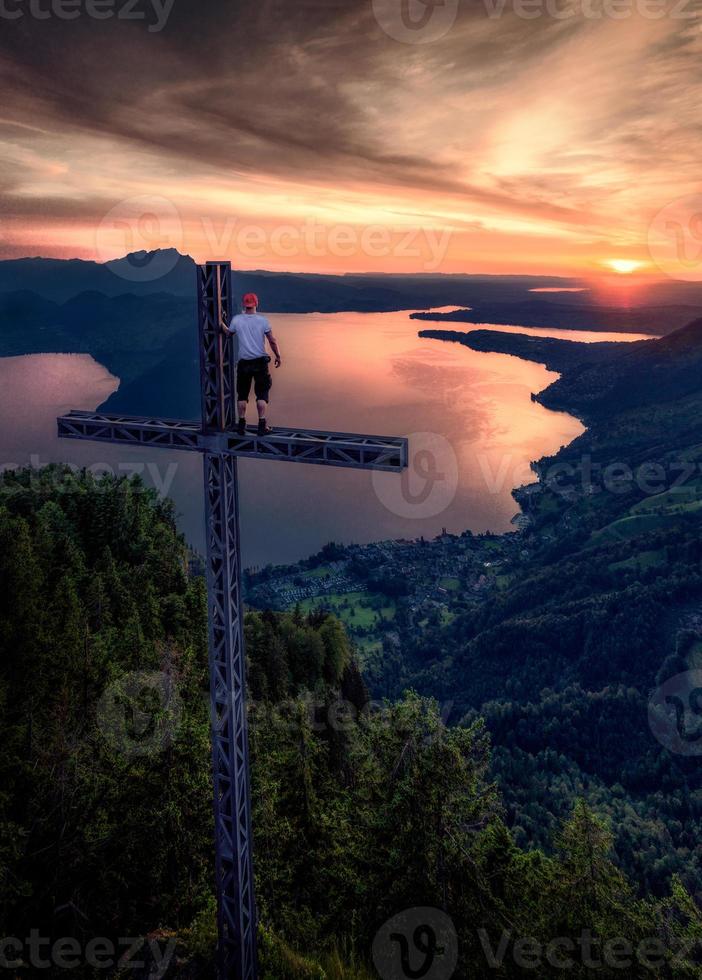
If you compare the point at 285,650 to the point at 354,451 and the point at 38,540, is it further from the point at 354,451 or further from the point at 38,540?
the point at 354,451

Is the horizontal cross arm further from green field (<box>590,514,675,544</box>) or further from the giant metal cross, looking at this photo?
green field (<box>590,514,675,544</box>)

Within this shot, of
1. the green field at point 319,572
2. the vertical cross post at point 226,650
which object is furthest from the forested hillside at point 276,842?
the green field at point 319,572

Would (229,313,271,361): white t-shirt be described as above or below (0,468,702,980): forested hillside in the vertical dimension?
above

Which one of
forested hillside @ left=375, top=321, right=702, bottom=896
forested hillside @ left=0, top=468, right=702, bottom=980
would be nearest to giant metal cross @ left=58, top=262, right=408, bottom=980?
forested hillside @ left=0, top=468, right=702, bottom=980

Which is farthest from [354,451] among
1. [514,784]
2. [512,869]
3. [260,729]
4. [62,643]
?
[514,784]

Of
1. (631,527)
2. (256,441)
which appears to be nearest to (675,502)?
(631,527)
